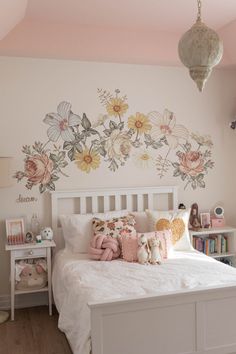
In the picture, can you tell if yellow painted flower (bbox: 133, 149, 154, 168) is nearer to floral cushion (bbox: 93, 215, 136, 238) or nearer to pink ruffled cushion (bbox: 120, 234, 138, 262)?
floral cushion (bbox: 93, 215, 136, 238)

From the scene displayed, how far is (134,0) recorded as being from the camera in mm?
3170

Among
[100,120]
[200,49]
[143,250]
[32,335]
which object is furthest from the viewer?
[100,120]

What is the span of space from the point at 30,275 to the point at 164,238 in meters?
1.26

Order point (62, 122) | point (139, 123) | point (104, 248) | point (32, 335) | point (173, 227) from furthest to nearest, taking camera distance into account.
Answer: point (139, 123) < point (62, 122) < point (173, 227) < point (104, 248) < point (32, 335)

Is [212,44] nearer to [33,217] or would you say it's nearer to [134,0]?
[134,0]

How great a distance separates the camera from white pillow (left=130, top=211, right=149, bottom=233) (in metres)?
3.96

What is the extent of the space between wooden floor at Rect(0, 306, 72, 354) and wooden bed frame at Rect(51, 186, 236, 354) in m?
0.81

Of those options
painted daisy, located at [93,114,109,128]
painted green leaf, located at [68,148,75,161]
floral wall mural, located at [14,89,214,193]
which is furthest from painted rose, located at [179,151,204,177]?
painted green leaf, located at [68,148,75,161]

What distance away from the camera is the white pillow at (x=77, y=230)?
3.70 meters

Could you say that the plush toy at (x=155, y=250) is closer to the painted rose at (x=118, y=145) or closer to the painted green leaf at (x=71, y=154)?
the painted rose at (x=118, y=145)

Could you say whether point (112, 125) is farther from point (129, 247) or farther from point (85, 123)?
point (129, 247)

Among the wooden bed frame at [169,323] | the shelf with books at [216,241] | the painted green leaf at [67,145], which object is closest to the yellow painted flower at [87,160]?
the painted green leaf at [67,145]

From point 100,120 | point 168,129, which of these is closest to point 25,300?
point 100,120

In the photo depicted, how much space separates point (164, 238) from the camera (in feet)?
11.8
